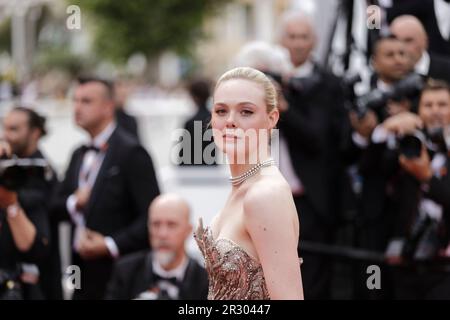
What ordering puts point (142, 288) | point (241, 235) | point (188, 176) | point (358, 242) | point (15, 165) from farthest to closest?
point (188, 176) → point (358, 242) → point (142, 288) → point (15, 165) → point (241, 235)

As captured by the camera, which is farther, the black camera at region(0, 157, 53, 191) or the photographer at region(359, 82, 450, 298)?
the photographer at region(359, 82, 450, 298)

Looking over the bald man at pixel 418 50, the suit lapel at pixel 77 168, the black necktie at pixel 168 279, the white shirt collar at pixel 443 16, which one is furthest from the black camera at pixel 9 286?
the white shirt collar at pixel 443 16

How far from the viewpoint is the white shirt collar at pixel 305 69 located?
7.14 meters

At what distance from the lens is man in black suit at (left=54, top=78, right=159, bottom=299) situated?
6.45 m

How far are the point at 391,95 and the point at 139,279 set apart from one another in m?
1.76

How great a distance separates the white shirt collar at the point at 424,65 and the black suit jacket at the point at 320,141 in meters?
0.95

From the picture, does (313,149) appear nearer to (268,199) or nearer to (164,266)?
(164,266)

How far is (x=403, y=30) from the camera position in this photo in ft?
19.4

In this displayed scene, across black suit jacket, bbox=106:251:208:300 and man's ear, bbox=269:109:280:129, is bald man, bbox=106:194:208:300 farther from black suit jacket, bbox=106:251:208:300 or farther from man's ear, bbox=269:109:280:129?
man's ear, bbox=269:109:280:129

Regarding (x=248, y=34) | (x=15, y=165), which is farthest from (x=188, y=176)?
(x=248, y=34)

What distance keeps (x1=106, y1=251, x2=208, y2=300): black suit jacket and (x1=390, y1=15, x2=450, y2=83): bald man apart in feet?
5.55

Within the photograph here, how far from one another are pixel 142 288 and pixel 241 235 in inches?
112

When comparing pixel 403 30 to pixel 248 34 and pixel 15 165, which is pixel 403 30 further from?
pixel 248 34

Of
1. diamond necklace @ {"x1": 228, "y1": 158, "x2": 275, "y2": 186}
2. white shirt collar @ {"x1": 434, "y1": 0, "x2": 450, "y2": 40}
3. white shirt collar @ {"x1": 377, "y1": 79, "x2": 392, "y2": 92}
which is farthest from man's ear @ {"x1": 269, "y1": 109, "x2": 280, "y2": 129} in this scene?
white shirt collar @ {"x1": 434, "y1": 0, "x2": 450, "y2": 40}
